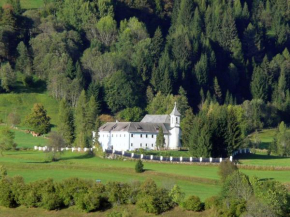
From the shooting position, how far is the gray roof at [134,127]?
4416 inches

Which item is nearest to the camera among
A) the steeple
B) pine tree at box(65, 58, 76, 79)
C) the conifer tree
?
the steeple

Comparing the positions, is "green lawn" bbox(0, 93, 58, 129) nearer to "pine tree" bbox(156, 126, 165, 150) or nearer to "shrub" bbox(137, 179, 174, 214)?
"pine tree" bbox(156, 126, 165, 150)

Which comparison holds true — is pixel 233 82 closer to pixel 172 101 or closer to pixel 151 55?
pixel 151 55

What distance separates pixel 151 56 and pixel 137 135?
52.9 metres

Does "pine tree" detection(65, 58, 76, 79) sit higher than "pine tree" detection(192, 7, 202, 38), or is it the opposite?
"pine tree" detection(192, 7, 202, 38)

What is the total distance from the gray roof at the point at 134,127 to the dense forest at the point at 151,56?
Result: 136 inches

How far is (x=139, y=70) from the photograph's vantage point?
158m

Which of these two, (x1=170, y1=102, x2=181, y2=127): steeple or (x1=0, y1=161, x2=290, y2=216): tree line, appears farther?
(x1=170, y1=102, x2=181, y2=127): steeple

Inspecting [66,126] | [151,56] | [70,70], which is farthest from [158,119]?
[151,56]

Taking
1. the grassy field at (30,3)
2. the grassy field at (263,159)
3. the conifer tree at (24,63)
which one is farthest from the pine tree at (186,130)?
the grassy field at (30,3)

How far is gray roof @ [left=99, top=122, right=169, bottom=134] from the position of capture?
112m

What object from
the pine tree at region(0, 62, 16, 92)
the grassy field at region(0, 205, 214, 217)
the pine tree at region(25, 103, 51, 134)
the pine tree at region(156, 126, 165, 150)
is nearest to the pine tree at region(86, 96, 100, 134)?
the pine tree at region(25, 103, 51, 134)

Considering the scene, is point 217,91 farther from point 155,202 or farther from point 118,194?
point 155,202

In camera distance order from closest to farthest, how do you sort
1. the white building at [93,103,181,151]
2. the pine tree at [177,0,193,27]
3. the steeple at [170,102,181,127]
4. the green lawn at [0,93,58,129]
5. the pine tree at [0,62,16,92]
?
the white building at [93,103,181,151] → the steeple at [170,102,181,127] → the green lawn at [0,93,58,129] → the pine tree at [0,62,16,92] → the pine tree at [177,0,193,27]
